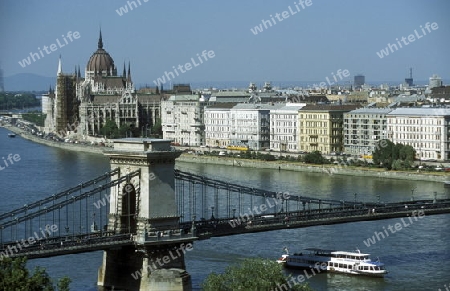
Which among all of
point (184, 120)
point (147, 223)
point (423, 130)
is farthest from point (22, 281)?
point (184, 120)

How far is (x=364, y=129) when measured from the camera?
45750mm

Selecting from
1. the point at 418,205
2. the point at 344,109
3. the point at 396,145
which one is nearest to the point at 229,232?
the point at 418,205

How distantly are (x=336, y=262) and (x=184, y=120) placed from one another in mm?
37764

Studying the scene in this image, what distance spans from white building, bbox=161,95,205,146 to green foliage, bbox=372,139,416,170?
16.6 m

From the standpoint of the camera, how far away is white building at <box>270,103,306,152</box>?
49688 mm

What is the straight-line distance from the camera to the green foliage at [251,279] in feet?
47.8

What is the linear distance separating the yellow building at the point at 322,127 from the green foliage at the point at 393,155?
6334 millimetres

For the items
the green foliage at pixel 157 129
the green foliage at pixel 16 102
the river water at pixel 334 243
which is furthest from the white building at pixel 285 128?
the green foliage at pixel 16 102

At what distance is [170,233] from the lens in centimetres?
1720

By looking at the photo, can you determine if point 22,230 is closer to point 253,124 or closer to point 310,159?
point 310,159

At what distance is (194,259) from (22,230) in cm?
399

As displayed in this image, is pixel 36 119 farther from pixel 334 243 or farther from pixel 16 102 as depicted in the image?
pixel 334 243

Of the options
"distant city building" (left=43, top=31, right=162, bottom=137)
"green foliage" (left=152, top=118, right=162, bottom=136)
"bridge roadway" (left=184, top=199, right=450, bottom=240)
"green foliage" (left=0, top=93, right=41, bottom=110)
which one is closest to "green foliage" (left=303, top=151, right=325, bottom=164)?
"bridge roadway" (left=184, top=199, right=450, bottom=240)

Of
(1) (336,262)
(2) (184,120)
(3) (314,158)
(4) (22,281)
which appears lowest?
(1) (336,262)
